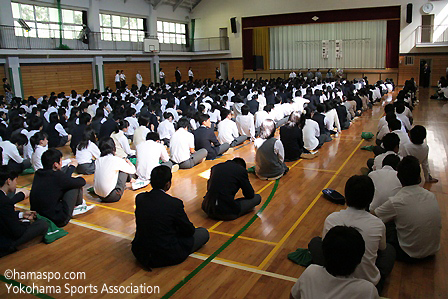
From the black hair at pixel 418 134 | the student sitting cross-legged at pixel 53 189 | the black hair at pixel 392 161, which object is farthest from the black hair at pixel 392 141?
the student sitting cross-legged at pixel 53 189

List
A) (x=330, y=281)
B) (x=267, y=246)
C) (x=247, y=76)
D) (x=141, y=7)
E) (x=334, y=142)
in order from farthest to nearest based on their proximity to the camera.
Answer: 1. (x=247, y=76)
2. (x=141, y=7)
3. (x=334, y=142)
4. (x=267, y=246)
5. (x=330, y=281)

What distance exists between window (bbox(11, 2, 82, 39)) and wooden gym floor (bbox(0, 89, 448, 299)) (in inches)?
602

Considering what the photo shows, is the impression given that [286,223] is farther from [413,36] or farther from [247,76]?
[247,76]

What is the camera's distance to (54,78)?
2111 centimetres

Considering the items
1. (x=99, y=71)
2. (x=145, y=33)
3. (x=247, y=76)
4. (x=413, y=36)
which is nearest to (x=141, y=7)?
(x=145, y=33)

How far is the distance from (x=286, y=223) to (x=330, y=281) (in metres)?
2.91

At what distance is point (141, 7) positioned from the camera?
84.8 feet

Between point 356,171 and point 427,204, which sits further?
point 356,171

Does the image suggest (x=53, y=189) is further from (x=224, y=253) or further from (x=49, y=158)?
(x=224, y=253)

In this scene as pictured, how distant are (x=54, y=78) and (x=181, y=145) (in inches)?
639

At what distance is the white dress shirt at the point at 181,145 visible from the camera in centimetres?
787

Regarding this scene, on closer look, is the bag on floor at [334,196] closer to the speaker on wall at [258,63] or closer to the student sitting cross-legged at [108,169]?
the student sitting cross-legged at [108,169]

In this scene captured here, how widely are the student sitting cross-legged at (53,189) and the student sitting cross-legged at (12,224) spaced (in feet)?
0.62

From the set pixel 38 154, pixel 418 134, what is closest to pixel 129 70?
pixel 38 154
